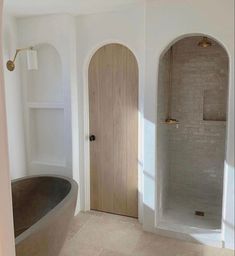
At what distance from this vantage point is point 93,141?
3266mm

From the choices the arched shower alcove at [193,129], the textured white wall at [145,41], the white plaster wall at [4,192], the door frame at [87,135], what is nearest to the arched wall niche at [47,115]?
the textured white wall at [145,41]

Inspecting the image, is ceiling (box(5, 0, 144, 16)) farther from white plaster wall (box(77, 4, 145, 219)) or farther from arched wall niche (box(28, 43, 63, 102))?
arched wall niche (box(28, 43, 63, 102))

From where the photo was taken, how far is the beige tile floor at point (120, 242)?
2.54 m

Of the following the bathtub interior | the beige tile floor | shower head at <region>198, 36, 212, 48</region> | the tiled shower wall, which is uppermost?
shower head at <region>198, 36, 212, 48</region>

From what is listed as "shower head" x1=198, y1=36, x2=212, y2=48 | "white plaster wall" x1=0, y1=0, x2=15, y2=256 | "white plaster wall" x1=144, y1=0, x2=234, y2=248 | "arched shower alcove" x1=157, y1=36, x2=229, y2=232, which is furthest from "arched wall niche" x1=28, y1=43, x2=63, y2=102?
"white plaster wall" x1=0, y1=0, x2=15, y2=256

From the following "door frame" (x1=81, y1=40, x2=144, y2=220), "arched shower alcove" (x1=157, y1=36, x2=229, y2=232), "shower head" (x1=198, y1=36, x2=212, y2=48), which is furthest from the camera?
"arched shower alcove" (x1=157, y1=36, x2=229, y2=232)

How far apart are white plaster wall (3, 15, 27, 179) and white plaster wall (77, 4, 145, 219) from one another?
0.74 m

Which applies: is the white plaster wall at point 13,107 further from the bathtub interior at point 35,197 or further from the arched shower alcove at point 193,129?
the arched shower alcove at point 193,129

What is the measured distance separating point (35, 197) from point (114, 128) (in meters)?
1.15

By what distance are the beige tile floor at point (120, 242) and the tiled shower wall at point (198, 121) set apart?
977 mm

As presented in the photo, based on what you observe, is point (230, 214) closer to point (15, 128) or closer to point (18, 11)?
point (15, 128)

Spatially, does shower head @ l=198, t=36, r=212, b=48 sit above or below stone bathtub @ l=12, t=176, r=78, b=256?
above

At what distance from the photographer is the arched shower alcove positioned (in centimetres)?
324

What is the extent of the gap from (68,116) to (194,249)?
1.91 meters
